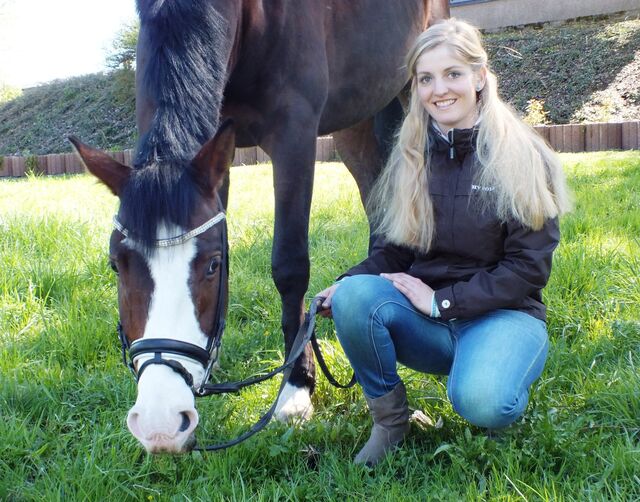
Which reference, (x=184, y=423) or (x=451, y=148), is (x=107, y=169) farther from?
(x=451, y=148)

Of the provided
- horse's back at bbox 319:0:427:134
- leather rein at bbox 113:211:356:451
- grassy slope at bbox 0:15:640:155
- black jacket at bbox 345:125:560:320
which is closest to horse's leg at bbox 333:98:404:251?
horse's back at bbox 319:0:427:134

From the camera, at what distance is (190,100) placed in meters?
1.98

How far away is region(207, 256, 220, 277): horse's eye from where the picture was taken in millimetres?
1822

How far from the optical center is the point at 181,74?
2000mm

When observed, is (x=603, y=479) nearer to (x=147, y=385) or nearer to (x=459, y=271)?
(x=459, y=271)

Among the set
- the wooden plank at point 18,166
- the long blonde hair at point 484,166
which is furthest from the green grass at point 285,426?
the wooden plank at point 18,166

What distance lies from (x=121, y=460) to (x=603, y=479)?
146 centimetres

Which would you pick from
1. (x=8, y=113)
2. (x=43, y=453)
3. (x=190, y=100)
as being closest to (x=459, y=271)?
(x=190, y=100)

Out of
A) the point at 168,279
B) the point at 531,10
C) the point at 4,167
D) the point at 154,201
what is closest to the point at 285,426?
the point at 168,279

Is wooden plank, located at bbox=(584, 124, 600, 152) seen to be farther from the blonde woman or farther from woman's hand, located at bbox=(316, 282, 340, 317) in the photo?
woman's hand, located at bbox=(316, 282, 340, 317)

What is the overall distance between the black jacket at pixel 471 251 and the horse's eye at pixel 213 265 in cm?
62

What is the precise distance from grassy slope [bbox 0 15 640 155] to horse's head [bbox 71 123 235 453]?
9.79m

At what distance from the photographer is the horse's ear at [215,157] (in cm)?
184

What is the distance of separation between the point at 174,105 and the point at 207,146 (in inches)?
8.4
